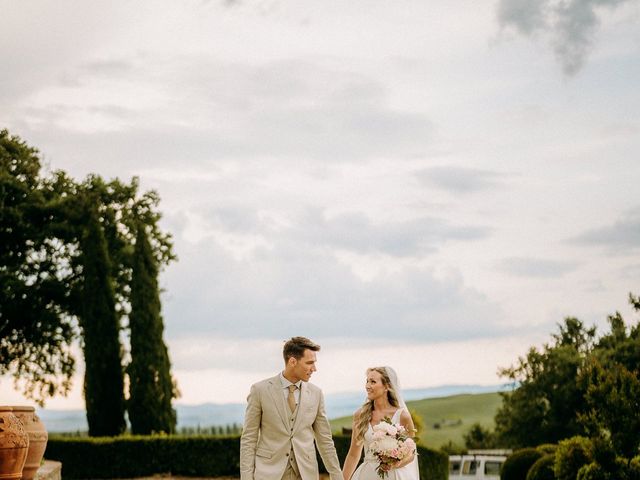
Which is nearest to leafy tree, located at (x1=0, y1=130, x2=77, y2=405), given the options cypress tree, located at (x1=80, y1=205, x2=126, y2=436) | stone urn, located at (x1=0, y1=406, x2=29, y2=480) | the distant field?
cypress tree, located at (x1=80, y1=205, x2=126, y2=436)

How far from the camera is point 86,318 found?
113ft

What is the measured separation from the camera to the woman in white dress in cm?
1007

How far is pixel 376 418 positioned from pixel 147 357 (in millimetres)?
24019

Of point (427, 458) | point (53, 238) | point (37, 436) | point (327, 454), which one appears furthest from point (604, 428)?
point (53, 238)

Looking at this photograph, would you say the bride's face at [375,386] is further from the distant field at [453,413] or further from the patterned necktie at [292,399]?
the distant field at [453,413]

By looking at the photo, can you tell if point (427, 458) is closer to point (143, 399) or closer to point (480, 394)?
point (143, 399)

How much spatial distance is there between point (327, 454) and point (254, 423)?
70 cm

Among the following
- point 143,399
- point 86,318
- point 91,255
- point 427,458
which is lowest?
point 427,458

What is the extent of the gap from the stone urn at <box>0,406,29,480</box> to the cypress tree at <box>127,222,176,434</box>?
65.1ft

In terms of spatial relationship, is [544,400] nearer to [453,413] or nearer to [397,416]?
[397,416]

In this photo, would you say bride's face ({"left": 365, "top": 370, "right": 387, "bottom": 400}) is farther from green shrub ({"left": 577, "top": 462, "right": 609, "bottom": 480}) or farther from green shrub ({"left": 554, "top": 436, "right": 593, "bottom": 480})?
green shrub ({"left": 554, "top": 436, "right": 593, "bottom": 480})

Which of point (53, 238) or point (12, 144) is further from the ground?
point (12, 144)

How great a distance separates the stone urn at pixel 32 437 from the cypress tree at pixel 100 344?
62.3ft

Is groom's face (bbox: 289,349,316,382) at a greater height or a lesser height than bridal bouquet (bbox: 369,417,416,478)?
greater
